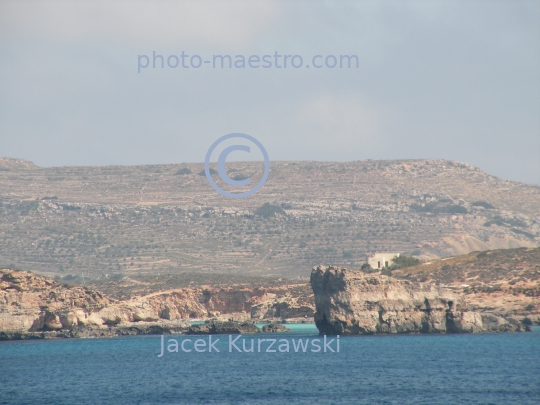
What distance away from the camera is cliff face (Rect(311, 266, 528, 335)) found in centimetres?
7119

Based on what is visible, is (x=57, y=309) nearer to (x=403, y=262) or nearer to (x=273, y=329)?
(x=273, y=329)

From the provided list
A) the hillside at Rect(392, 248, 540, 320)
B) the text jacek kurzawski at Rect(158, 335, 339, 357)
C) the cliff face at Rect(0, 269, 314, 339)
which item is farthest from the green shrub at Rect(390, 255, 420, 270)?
the text jacek kurzawski at Rect(158, 335, 339, 357)

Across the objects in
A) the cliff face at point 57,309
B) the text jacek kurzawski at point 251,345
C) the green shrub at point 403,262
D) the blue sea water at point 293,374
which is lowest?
the text jacek kurzawski at point 251,345

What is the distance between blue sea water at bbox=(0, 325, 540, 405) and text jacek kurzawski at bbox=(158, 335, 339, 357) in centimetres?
140

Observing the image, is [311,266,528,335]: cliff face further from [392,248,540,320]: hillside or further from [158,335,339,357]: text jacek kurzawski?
[392,248,540,320]: hillside

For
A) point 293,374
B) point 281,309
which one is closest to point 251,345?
point 293,374

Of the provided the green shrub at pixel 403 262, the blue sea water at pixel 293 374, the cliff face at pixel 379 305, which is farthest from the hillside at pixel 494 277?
the blue sea water at pixel 293 374

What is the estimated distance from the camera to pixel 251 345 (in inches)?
2891

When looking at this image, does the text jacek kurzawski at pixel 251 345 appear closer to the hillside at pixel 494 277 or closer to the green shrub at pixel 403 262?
the hillside at pixel 494 277

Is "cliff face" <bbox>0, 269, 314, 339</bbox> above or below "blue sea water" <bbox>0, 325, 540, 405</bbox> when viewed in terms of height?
above

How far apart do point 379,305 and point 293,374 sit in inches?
819

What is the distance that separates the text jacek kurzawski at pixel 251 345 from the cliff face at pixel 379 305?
7.77 feet

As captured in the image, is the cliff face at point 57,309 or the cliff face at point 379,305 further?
the cliff face at point 57,309

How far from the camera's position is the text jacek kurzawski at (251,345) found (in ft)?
224
